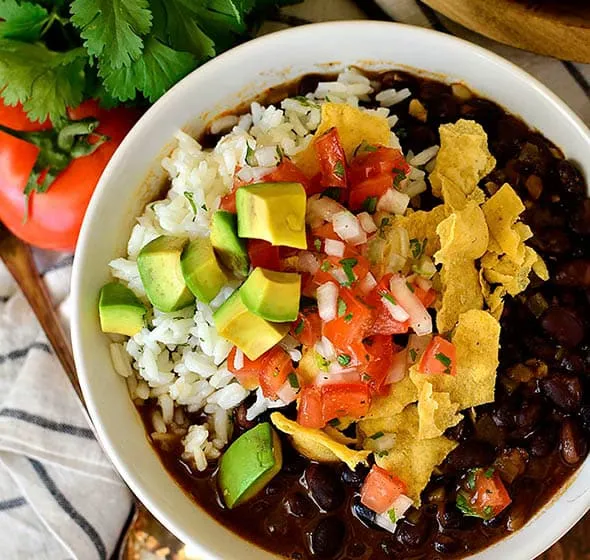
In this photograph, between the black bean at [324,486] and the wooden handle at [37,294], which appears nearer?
the black bean at [324,486]

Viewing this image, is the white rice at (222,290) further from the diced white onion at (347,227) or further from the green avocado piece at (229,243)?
the diced white onion at (347,227)

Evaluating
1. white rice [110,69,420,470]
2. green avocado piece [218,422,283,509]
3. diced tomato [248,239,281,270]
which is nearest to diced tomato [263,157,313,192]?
white rice [110,69,420,470]

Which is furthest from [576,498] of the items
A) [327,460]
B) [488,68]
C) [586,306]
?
[488,68]

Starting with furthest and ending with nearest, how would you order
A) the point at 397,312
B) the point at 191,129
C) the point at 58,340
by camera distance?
1. the point at 58,340
2. the point at 191,129
3. the point at 397,312

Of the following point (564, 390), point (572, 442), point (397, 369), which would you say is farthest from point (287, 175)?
point (572, 442)

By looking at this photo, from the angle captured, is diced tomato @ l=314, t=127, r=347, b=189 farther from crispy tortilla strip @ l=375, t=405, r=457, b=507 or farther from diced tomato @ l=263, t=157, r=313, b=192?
crispy tortilla strip @ l=375, t=405, r=457, b=507

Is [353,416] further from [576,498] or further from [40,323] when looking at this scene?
[40,323]

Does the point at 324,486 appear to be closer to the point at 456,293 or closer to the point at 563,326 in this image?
the point at 456,293

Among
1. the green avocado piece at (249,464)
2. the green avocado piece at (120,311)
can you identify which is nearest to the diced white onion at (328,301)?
the green avocado piece at (249,464)
